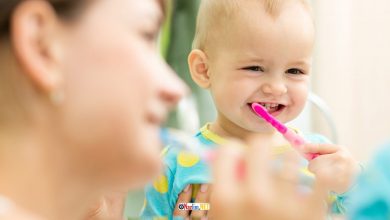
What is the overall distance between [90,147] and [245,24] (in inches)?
24.4

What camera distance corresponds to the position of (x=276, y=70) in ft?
3.81

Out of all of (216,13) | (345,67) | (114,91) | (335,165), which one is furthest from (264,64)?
(345,67)

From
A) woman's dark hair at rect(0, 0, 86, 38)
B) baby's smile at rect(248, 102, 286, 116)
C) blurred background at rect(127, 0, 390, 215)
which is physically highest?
blurred background at rect(127, 0, 390, 215)

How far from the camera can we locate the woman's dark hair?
1.97 ft

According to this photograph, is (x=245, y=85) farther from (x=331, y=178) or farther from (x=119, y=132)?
(x=119, y=132)

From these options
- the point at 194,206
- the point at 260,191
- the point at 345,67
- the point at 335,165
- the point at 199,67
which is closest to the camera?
the point at 260,191

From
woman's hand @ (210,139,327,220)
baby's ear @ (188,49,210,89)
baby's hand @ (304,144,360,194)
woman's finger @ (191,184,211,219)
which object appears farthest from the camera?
baby's ear @ (188,49,210,89)

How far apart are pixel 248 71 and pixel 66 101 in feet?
2.00

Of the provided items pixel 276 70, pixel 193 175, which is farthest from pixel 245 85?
pixel 193 175

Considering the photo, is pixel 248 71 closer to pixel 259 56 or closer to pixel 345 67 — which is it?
pixel 259 56

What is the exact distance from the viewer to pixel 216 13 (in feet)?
4.02

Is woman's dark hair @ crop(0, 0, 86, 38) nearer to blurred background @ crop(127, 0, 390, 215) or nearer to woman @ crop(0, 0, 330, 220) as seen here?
woman @ crop(0, 0, 330, 220)

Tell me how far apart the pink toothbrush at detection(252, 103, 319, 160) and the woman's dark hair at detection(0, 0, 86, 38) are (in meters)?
0.48

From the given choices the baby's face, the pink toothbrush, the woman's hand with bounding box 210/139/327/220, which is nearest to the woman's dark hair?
the woman's hand with bounding box 210/139/327/220
